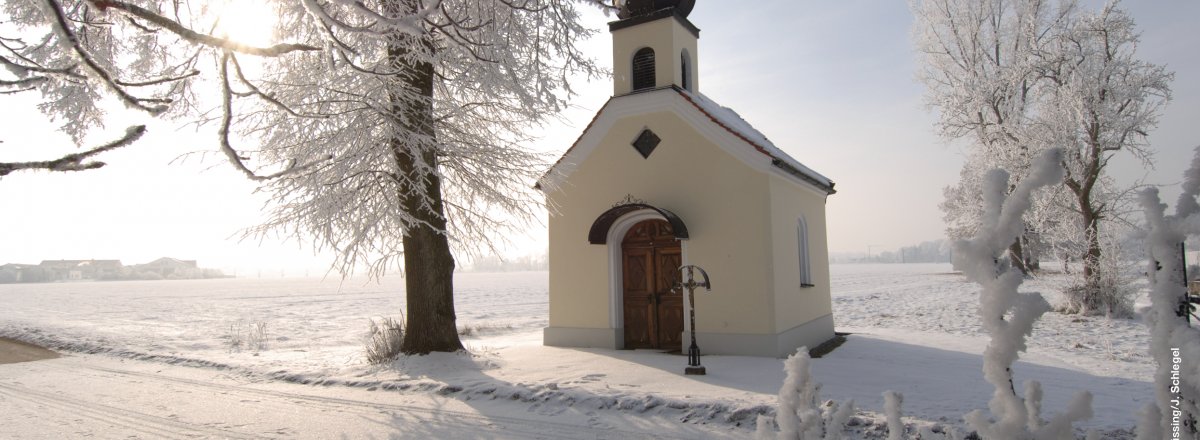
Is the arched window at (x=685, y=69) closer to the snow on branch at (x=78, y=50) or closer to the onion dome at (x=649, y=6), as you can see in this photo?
the onion dome at (x=649, y=6)

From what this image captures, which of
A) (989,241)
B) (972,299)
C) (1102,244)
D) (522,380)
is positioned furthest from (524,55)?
(972,299)

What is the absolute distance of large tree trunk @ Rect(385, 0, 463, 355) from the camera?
9.95 meters

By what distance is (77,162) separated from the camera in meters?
2.45

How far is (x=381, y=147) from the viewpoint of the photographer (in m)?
9.85

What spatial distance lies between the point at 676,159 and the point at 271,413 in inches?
293

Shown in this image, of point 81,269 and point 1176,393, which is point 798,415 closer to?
point 1176,393

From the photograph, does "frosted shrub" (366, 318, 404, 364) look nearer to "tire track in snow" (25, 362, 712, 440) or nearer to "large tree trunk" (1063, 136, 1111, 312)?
"tire track in snow" (25, 362, 712, 440)

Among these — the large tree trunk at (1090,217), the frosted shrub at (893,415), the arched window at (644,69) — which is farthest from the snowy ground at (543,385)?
the arched window at (644,69)

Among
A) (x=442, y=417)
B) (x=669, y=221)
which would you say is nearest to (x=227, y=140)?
(x=442, y=417)

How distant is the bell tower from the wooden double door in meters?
2.85

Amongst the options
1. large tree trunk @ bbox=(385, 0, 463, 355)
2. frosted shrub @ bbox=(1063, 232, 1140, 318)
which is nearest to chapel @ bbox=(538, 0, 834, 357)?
large tree trunk @ bbox=(385, 0, 463, 355)

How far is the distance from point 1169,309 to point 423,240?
982cm

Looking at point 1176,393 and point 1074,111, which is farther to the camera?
point 1074,111

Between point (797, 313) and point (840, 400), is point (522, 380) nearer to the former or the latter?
point (840, 400)
